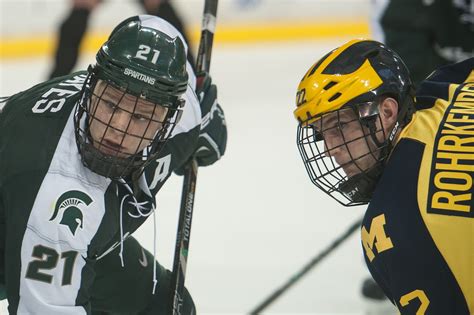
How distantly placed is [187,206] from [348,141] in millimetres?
643

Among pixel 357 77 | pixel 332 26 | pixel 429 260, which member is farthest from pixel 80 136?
pixel 332 26

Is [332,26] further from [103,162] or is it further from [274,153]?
[103,162]

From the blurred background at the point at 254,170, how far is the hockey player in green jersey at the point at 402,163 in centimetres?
123

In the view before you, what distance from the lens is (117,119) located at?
199cm

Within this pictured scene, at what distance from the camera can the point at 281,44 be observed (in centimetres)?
587

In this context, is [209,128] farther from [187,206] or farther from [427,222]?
[427,222]

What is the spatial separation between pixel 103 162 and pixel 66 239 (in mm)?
185

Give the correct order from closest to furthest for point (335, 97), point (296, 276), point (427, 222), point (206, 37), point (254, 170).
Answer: point (427, 222)
point (335, 97)
point (206, 37)
point (296, 276)
point (254, 170)

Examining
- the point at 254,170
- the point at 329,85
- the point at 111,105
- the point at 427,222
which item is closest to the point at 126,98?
the point at 111,105

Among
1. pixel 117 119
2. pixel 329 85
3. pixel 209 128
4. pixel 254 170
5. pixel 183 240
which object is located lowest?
pixel 254 170

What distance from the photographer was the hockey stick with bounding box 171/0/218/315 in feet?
7.82

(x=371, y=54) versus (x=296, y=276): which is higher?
(x=371, y=54)

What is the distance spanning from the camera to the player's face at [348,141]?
199 centimetres

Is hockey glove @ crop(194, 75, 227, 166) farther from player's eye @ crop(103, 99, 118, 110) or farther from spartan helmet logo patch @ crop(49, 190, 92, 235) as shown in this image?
spartan helmet logo patch @ crop(49, 190, 92, 235)
